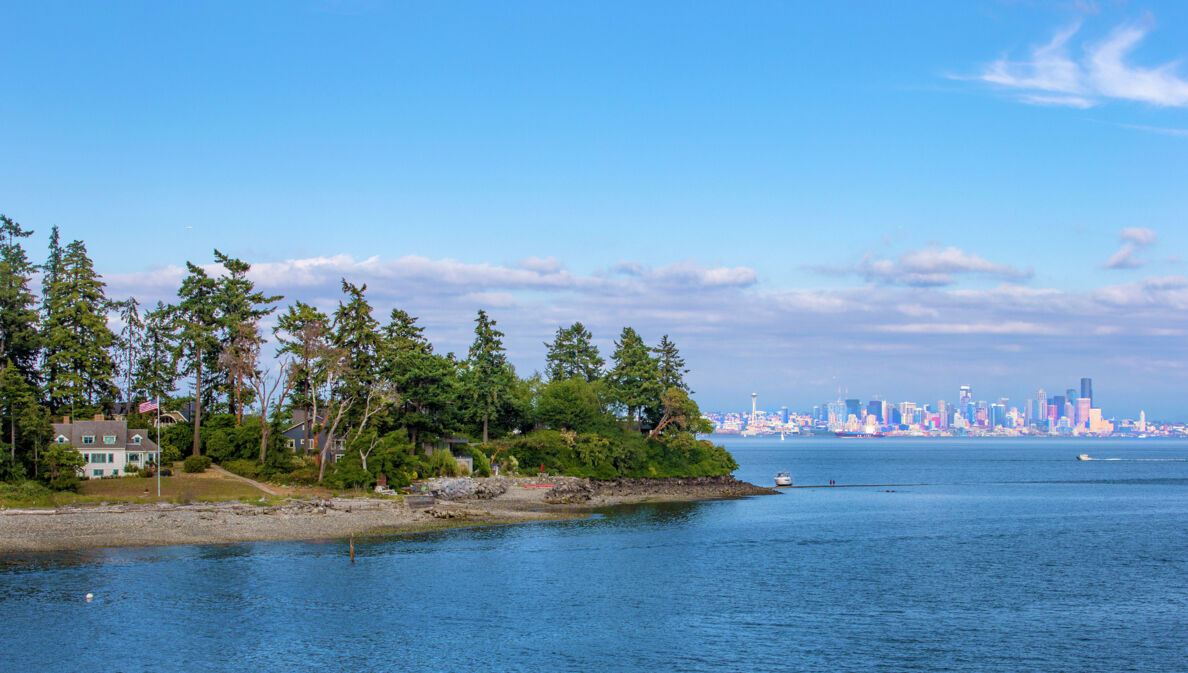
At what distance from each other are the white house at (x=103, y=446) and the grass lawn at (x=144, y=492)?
8.80 feet

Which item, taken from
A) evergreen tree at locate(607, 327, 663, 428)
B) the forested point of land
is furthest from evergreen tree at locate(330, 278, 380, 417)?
evergreen tree at locate(607, 327, 663, 428)

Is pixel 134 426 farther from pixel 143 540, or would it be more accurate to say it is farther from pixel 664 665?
pixel 664 665

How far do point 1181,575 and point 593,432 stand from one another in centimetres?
6707

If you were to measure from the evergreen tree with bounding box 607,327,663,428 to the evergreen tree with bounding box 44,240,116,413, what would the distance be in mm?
60300

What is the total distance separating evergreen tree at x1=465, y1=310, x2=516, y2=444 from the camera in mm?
105750

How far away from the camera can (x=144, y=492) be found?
237ft

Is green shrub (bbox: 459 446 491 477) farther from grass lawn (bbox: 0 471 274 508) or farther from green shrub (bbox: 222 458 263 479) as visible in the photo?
grass lawn (bbox: 0 471 274 508)

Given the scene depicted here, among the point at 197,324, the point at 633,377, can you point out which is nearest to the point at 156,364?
the point at 197,324

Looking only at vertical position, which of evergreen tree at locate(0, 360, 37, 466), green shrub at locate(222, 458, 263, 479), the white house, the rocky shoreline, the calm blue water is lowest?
the calm blue water

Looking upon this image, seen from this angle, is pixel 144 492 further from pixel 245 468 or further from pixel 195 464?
pixel 245 468

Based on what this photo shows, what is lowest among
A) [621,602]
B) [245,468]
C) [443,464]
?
[621,602]

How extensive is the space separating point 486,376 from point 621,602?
61.9 m

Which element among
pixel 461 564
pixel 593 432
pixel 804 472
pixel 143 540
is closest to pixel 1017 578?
pixel 461 564

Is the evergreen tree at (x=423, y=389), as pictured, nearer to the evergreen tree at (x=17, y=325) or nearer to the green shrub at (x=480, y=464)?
the green shrub at (x=480, y=464)
